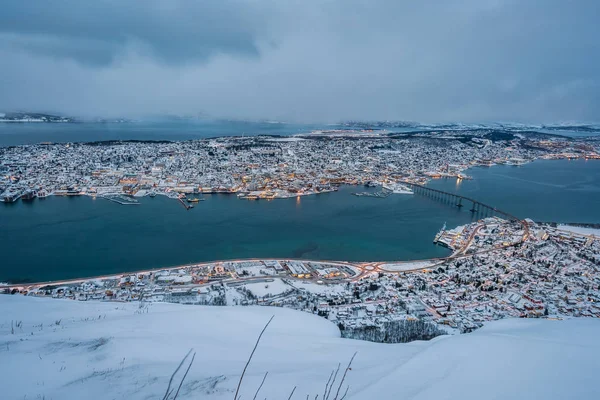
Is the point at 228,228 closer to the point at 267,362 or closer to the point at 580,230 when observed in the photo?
the point at 267,362

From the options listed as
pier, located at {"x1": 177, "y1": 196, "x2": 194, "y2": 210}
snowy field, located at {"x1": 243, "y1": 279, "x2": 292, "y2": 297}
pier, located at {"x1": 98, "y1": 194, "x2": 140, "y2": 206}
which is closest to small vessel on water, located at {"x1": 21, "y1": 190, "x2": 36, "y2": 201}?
pier, located at {"x1": 98, "y1": 194, "x2": 140, "y2": 206}

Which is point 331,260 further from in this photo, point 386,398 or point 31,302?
point 386,398

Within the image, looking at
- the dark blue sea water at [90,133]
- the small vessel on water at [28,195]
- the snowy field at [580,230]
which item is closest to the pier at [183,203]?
the small vessel on water at [28,195]

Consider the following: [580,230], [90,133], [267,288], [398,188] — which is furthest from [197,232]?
[90,133]

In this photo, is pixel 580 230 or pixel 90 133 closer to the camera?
pixel 580 230

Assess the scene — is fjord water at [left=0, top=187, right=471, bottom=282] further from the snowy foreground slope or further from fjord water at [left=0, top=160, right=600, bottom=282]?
the snowy foreground slope
